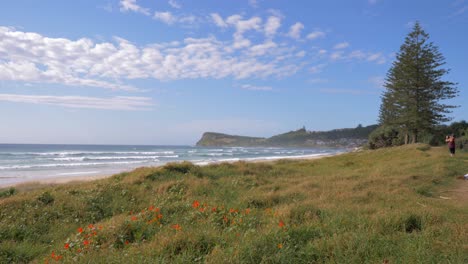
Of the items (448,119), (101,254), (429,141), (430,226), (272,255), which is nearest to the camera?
(272,255)

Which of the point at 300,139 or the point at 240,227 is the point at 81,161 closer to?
the point at 240,227

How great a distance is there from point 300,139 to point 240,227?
16139 cm

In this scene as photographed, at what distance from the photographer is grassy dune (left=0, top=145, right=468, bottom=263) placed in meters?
3.38

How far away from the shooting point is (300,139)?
16238 cm

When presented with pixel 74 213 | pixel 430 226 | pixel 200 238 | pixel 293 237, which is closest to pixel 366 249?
pixel 293 237

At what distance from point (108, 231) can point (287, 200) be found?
12.3 feet

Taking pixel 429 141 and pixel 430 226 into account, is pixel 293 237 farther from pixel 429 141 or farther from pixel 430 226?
pixel 429 141

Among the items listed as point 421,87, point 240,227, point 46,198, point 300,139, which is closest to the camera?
point 240,227

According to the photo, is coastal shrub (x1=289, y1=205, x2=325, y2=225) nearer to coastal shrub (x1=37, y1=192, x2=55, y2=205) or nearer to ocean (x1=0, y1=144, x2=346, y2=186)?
coastal shrub (x1=37, y1=192, x2=55, y2=205)

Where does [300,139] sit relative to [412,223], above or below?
above

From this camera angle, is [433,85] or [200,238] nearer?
[200,238]

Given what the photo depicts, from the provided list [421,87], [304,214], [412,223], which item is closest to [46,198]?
[304,214]

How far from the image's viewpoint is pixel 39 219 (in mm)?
6117

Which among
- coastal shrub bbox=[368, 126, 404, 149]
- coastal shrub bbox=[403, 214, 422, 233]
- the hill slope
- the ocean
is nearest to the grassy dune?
coastal shrub bbox=[403, 214, 422, 233]
